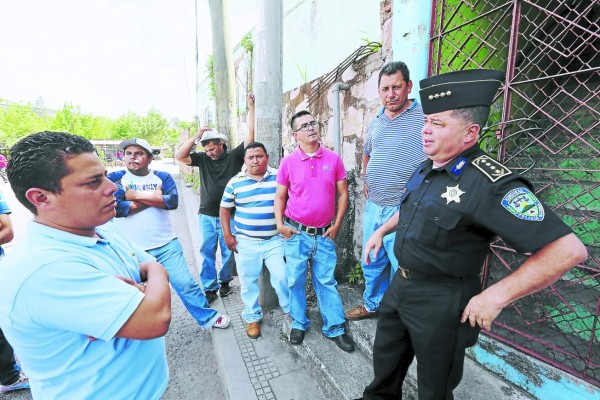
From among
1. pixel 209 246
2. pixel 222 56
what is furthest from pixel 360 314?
pixel 222 56

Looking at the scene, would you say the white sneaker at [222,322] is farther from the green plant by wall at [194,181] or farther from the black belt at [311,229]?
the green plant by wall at [194,181]

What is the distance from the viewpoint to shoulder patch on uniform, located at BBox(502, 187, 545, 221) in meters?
1.15

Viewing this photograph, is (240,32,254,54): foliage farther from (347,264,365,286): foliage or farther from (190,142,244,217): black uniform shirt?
(347,264,365,286): foliage

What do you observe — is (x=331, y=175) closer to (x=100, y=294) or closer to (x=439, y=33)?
(x=439, y=33)

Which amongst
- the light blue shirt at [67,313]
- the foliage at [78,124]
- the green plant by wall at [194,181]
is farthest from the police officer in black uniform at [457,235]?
the foliage at [78,124]

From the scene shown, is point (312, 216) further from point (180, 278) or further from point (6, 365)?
point (6, 365)

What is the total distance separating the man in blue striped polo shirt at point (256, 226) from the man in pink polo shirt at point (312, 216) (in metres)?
0.18

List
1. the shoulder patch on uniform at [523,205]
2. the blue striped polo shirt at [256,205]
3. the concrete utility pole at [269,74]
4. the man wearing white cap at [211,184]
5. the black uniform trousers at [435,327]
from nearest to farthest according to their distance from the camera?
the shoulder patch on uniform at [523,205], the black uniform trousers at [435,327], the blue striped polo shirt at [256,205], the concrete utility pole at [269,74], the man wearing white cap at [211,184]

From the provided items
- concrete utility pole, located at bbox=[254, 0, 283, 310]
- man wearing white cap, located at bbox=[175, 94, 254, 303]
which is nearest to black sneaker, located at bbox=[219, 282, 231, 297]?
man wearing white cap, located at bbox=[175, 94, 254, 303]

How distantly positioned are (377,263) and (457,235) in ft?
4.14

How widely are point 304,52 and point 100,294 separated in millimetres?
5439

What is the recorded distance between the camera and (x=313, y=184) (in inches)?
100

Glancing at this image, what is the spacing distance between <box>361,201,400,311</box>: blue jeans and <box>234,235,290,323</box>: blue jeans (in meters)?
0.82

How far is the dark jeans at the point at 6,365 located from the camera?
2438mm
